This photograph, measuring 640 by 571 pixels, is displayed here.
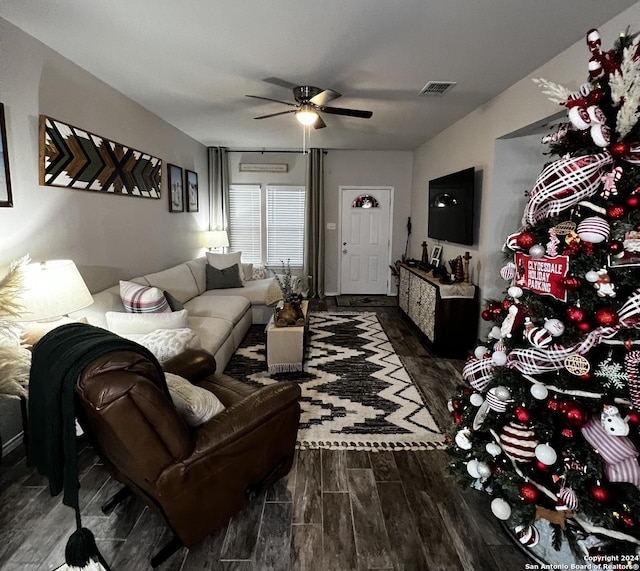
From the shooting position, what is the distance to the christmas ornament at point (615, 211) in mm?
1367

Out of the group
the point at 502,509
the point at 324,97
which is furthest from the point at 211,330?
the point at 502,509

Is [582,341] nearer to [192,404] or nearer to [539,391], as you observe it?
[539,391]

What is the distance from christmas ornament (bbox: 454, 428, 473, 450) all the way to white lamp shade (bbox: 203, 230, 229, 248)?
507 cm

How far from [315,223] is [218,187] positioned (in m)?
1.77

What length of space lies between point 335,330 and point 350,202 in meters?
2.85

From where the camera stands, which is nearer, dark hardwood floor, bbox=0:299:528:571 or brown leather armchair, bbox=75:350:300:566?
brown leather armchair, bbox=75:350:300:566

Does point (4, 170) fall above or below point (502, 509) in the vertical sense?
above

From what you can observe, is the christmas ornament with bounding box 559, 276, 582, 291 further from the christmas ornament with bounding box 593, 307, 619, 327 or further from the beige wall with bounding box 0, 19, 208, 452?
the beige wall with bounding box 0, 19, 208, 452

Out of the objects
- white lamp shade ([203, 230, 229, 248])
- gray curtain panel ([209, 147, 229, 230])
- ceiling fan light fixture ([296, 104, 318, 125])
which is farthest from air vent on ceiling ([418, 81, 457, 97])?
gray curtain panel ([209, 147, 229, 230])

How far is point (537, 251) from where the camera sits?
5.23 ft

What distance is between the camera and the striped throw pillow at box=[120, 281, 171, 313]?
9.94 feet

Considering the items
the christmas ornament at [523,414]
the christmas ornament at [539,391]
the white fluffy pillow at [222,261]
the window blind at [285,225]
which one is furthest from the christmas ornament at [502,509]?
the window blind at [285,225]

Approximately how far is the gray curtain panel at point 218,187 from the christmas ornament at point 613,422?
620 centimetres

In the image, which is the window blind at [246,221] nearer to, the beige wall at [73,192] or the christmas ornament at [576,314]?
the beige wall at [73,192]
